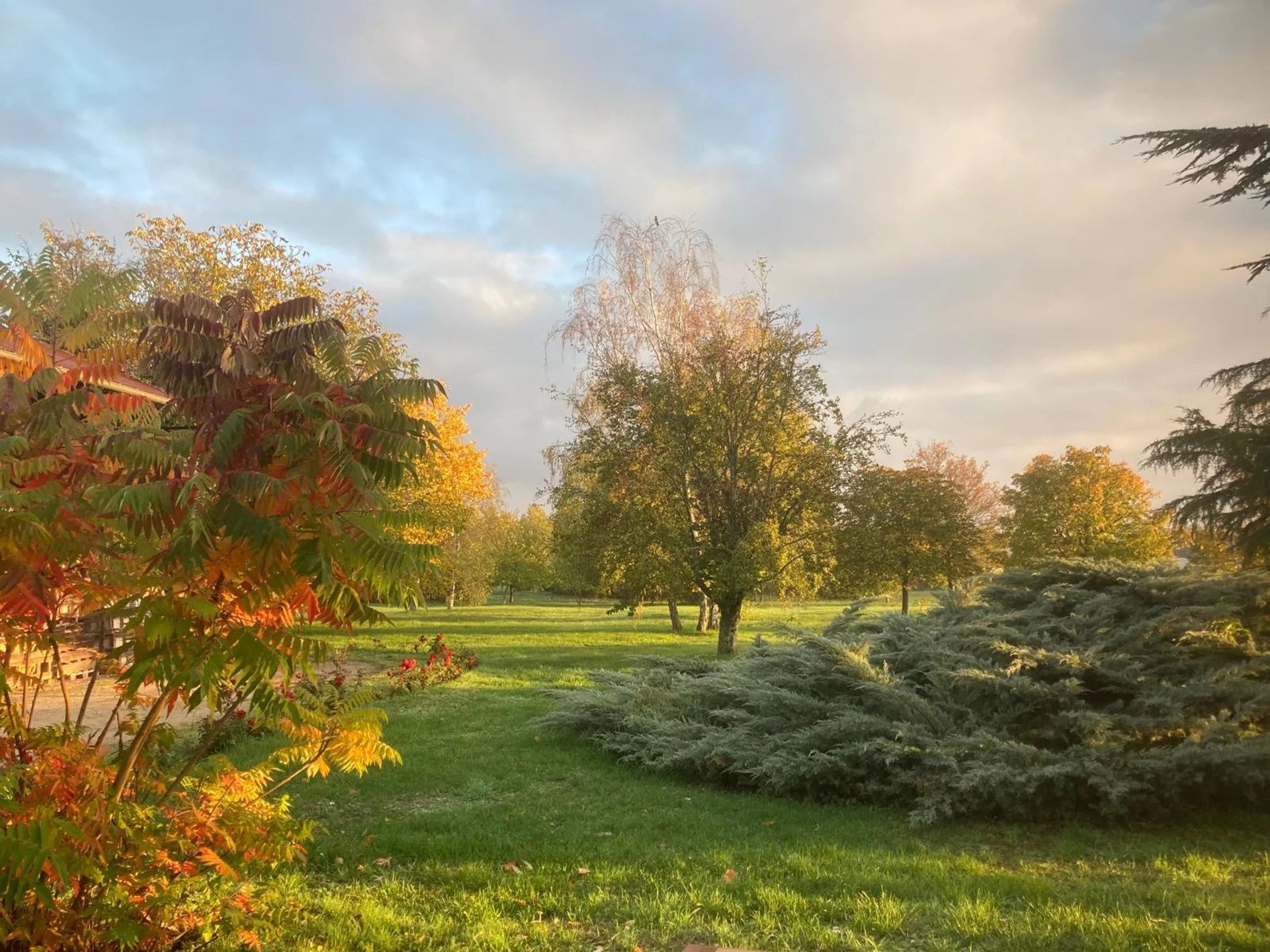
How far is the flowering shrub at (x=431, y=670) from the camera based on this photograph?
40.4 ft

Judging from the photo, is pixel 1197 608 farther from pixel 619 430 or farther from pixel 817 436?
pixel 619 430

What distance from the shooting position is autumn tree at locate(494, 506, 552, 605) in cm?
5091

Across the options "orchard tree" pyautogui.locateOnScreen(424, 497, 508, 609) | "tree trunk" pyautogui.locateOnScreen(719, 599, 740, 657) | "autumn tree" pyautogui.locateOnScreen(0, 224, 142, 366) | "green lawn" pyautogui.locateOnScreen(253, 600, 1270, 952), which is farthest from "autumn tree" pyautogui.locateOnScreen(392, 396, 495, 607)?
"autumn tree" pyautogui.locateOnScreen(0, 224, 142, 366)

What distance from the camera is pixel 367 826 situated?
577cm

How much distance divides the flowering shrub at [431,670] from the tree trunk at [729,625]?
578 centimetres

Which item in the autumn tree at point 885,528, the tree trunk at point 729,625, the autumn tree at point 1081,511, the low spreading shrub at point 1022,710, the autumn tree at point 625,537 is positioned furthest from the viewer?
the autumn tree at point 1081,511

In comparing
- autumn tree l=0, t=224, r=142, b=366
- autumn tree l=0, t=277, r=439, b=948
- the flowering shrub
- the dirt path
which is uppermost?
autumn tree l=0, t=224, r=142, b=366

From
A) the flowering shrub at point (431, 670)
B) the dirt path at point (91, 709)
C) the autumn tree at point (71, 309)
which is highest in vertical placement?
the autumn tree at point (71, 309)

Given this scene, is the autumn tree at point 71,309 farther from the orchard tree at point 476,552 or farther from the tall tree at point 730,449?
the orchard tree at point 476,552

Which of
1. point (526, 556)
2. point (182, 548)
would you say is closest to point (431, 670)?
point (182, 548)

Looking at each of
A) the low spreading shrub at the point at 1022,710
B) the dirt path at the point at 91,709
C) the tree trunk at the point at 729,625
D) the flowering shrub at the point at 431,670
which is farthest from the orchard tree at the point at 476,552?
the low spreading shrub at the point at 1022,710

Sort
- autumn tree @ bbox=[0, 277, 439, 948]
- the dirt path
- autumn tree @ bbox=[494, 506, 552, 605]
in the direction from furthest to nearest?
1. autumn tree @ bbox=[494, 506, 552, 605]
2. the dirt path
3. autumn tree @ bbox=[0, 277, 439, 948]

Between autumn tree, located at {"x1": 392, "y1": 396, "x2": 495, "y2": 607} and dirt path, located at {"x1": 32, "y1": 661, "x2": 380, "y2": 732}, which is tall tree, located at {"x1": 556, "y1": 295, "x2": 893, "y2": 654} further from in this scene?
dirt path, located at {"x1": 32, "y1": 661, "x2": 380, "y2": 732}

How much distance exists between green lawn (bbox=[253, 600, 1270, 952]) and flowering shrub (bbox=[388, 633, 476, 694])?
488cm
